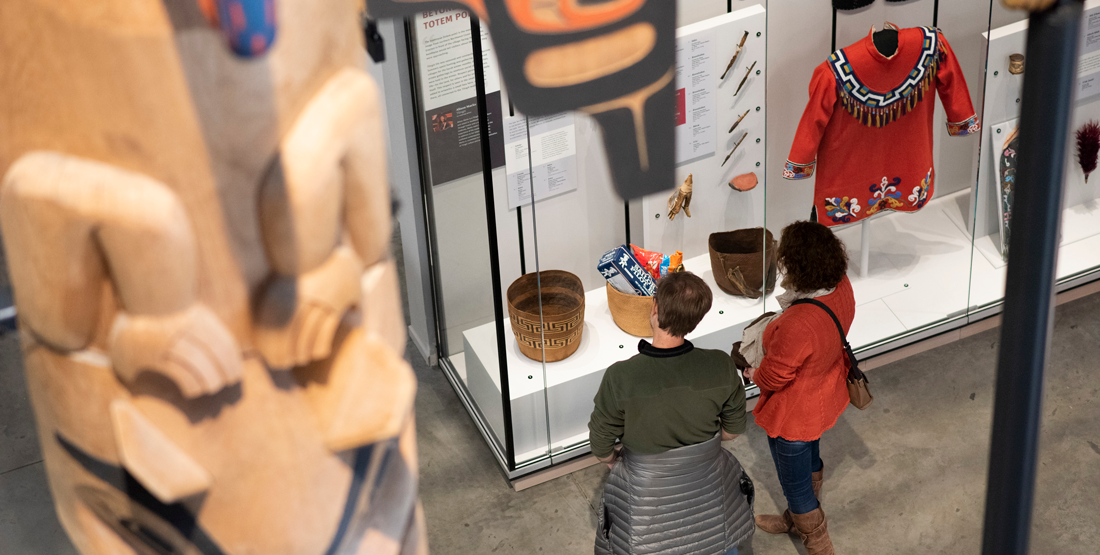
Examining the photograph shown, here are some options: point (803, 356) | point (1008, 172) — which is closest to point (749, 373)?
point (803, 356)

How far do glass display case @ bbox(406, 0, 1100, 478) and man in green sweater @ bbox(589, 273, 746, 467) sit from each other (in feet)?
1.72

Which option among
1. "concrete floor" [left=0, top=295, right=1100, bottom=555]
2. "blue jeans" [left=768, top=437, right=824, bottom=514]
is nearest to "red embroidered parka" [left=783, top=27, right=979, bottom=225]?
"concrete floor" [left=0, top=295, right=1100, bottom=555]

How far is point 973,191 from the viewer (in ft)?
13.8

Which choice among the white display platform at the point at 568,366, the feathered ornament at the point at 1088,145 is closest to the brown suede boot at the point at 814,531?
the white display platform at the point at 568,366

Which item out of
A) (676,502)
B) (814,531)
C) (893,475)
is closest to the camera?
(676,502)

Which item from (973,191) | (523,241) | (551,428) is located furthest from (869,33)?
(551,428)

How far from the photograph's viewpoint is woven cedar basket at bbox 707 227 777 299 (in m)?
3.69

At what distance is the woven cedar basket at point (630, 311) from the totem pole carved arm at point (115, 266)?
308 centimetres

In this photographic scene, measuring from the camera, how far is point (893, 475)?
3879 mm

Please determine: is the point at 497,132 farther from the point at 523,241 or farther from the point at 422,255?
the point at 422,255

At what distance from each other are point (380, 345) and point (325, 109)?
0.42 feet

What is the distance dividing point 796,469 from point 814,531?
0.95 feet

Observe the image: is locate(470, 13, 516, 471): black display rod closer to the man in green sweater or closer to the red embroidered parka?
the man in green sweater

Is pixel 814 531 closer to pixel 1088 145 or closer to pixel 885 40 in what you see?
pixel 885 40
